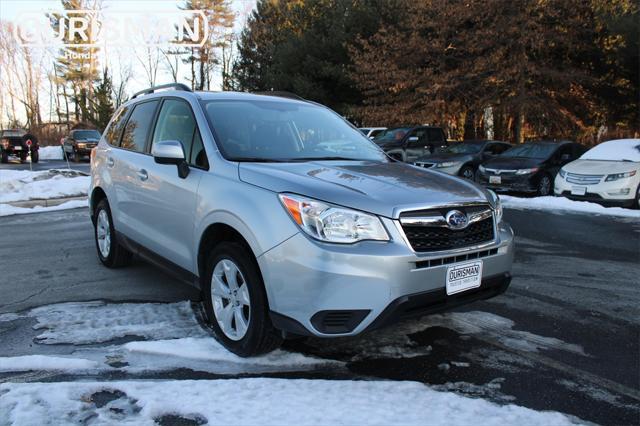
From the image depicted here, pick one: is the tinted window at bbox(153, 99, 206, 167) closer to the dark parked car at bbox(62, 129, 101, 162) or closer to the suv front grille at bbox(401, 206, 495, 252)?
the suv front grille at bbox(401, 206, 495, 252)

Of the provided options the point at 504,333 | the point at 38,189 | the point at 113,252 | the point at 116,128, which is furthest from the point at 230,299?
the point at 38,189

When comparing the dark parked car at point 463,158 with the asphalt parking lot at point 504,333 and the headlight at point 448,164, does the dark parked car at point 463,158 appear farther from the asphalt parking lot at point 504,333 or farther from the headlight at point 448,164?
the asphalt parking lot at point 504,333

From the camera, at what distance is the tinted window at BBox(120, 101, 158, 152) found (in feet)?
16.1

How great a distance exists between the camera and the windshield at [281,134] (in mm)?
3904

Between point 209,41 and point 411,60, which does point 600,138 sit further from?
point 209,41

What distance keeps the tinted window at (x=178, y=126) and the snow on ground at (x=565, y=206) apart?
8145 millimetres

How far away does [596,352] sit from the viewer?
3639 mm

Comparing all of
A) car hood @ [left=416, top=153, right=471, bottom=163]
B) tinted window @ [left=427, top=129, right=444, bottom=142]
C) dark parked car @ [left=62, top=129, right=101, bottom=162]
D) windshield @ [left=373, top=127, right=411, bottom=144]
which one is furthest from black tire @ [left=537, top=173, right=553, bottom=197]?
dark parked car @ [left=62, top=129, right=101, bottom=162]

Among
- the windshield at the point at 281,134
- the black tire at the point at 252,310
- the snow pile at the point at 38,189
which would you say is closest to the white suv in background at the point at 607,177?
the windshield at the point at 281,134

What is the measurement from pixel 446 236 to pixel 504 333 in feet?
4.11

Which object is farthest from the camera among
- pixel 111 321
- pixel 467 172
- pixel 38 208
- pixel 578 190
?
pixel 467 172

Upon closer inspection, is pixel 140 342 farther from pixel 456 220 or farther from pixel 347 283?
pixel 456 220

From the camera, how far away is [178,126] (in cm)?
436

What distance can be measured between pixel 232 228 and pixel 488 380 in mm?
1811
